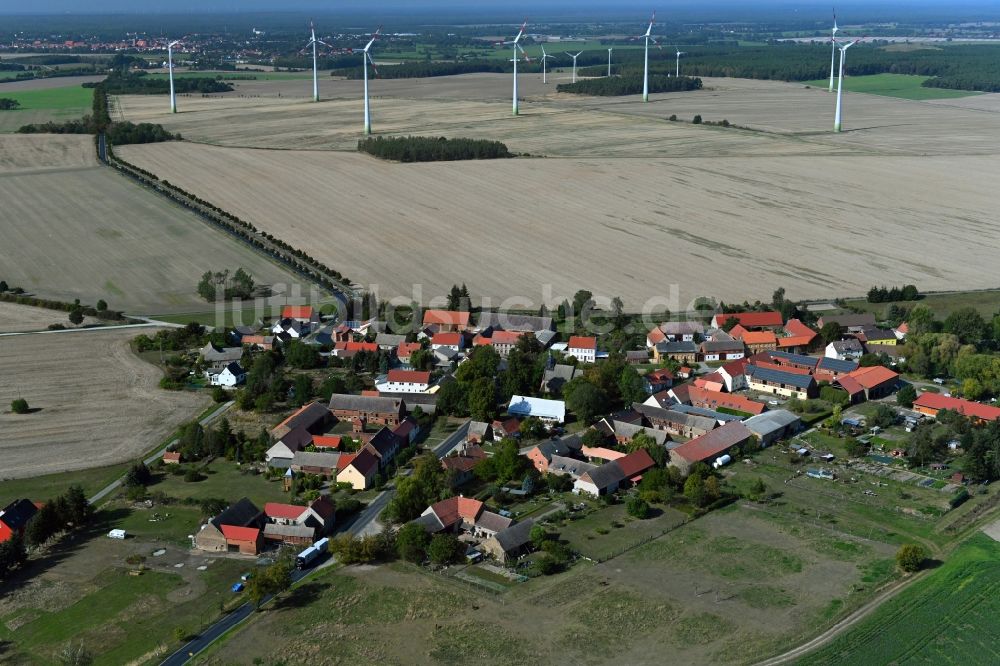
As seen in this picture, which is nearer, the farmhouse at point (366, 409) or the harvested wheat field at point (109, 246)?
the farmhouse at point (366, 409)

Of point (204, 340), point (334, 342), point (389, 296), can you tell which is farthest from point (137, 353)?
point (389, 296)

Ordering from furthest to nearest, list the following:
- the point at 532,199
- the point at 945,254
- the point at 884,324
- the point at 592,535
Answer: the point at 532,199, the point at 945,254, the point at 884,324, the point at 592,535

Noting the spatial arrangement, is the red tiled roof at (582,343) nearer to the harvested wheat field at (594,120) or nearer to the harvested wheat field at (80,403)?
the harvested wheat field at (80,403)

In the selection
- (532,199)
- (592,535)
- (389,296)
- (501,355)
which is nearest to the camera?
(592,535)

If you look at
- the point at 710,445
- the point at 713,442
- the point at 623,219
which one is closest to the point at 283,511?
the point at 710,445

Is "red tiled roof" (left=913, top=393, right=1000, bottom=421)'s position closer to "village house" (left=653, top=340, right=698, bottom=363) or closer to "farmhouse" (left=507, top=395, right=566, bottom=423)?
"village house" (left=653, top=340, right=698, bottom=363)

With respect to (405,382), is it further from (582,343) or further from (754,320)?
(754,320)

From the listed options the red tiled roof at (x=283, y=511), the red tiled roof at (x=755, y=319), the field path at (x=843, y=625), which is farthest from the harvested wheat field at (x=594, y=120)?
the field path at (x=843, y=625)

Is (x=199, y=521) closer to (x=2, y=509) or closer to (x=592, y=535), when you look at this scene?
(x=2, y=509)
